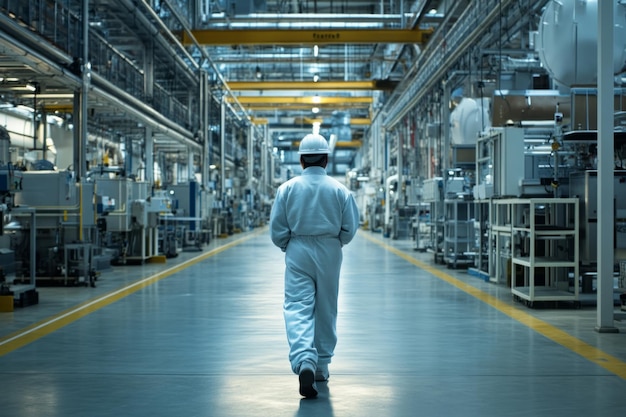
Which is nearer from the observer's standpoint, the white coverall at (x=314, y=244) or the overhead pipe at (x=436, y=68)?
the white coverall at (x=314, y=244)

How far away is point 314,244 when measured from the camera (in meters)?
4.95

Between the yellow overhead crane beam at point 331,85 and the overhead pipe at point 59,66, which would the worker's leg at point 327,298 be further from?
the yellow overhead crane beam at point 331,85

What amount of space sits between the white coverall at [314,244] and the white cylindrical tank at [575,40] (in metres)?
6.37

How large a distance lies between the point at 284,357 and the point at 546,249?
568cm

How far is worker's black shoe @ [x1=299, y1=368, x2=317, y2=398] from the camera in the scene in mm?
4652

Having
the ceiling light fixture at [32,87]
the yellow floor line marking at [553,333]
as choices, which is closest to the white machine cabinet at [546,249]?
the yellow floor line marking at [553,333]

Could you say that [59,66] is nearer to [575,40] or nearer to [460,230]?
[575,40]

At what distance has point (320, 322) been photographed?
4.98 meters

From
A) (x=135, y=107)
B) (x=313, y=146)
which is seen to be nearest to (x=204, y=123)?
(x=135, y=107)

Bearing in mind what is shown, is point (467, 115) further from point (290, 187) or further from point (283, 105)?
point (283, 105)

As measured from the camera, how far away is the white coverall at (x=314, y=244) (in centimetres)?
491

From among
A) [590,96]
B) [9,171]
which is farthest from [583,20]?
[9,171]

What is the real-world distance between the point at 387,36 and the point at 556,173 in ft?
47.5

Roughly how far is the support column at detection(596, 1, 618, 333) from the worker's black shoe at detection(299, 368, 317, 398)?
3.79 metres
